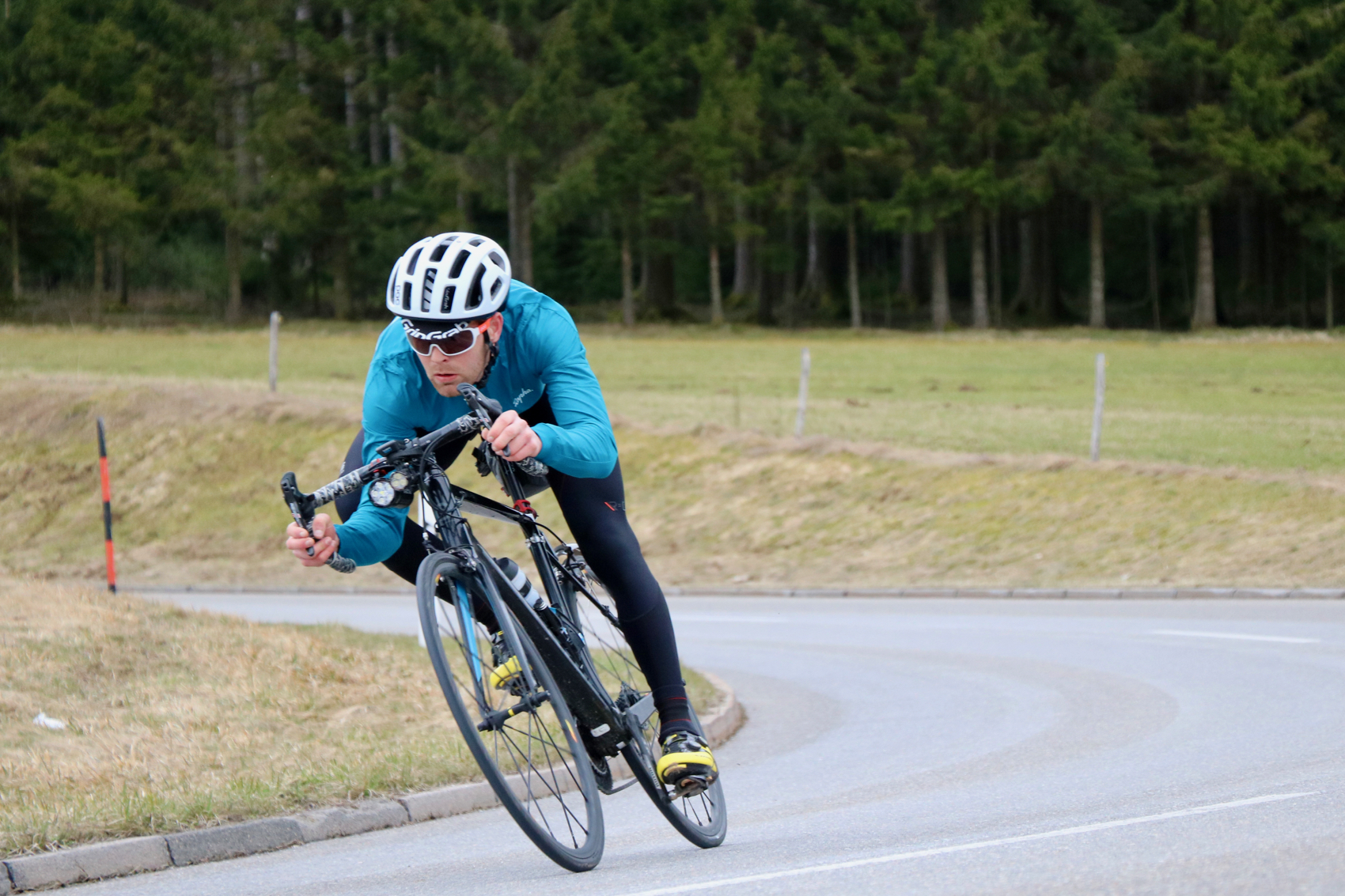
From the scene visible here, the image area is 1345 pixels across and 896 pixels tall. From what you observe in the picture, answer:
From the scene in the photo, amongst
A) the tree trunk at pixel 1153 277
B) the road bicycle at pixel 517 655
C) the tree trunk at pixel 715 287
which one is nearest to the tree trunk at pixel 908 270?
the tree trunk at pixel 1153 277

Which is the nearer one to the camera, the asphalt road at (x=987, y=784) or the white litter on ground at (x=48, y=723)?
the asphalt road at (x=987, y=784)

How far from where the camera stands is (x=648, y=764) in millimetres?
5980

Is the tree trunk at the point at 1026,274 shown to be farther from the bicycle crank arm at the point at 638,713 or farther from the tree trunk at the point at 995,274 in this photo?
the bicycle crank arm at the point at 638,713

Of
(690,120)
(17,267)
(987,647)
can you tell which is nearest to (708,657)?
(987,647)

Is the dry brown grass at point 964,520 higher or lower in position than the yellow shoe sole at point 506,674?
lower

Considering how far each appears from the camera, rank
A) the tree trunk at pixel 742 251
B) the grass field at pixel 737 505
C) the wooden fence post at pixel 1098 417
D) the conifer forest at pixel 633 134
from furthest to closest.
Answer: the tree trunk at pixel 742 251 → the conifer forest at pixel 633 134 → the wooden fence post at pixel 1098 417 → the grass field at pixel 737 505

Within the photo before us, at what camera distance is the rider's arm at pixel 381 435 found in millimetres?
5570

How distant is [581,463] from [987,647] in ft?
31.1

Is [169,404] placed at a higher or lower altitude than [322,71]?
lower

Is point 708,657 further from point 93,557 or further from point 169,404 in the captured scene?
point 169,404

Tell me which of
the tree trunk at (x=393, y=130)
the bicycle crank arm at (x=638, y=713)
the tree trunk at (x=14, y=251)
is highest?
the tree trunk at (x=393, y=130)

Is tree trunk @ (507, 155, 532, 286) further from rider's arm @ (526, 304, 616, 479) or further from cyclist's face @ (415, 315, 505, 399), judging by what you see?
cyclist's face @ (415, 315, 505, 399)

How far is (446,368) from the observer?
17.9 ft

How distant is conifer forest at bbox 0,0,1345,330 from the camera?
62.5 meters
